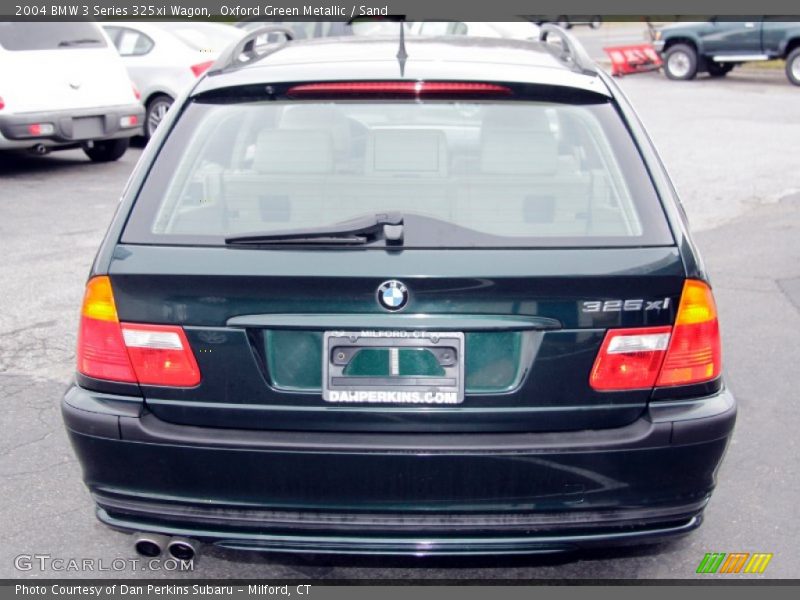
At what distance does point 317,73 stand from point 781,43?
21469 mm

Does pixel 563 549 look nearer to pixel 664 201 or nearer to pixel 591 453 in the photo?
pixel 591 453

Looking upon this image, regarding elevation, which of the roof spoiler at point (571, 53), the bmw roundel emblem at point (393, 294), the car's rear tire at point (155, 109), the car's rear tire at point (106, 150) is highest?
the roof spoiler at point (571, 53)

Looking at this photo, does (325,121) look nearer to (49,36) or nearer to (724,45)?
(49,36)

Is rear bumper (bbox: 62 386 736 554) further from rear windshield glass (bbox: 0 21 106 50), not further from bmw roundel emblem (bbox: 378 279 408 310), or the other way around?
rear windshield glass (bbox: 0 21 106 50)

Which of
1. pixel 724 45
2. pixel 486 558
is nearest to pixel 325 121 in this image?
pixel 486 558

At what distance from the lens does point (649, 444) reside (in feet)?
10.0

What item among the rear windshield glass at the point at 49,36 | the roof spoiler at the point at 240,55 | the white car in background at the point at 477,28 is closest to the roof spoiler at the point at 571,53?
the roof spoiler at the point at 240,55

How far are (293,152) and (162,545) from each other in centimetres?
128

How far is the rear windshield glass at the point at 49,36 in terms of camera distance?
39.1 feet

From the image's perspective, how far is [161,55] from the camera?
13805 millimetres

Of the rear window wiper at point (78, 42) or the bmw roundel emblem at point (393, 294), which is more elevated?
the bmw roundel emblem at point (393, 294)

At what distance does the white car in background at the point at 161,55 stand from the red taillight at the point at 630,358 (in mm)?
11229

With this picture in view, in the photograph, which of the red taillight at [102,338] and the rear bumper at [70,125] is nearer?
the red taillight at [102,338]

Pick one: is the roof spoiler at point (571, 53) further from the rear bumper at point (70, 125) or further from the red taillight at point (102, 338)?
the rear bumper at point (70, 125)
